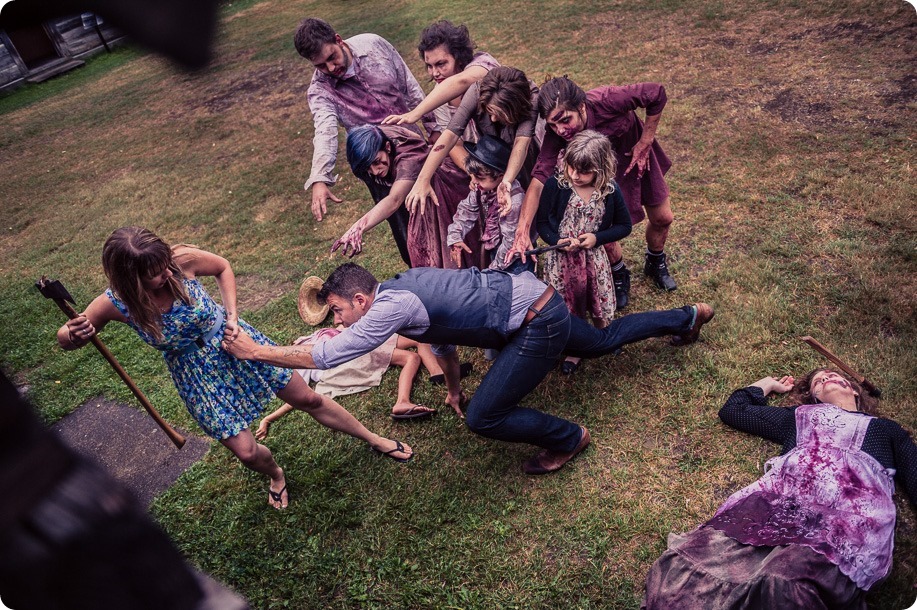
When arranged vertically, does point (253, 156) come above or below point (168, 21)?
below

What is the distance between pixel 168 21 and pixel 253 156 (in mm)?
9320

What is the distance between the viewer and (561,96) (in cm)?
362

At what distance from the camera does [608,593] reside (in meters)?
3.01

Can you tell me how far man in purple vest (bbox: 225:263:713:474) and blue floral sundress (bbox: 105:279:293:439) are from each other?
0.20 metres

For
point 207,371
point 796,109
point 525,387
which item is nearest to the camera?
point 207,371

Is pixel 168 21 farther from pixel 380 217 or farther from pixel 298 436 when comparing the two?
pixel 298 436

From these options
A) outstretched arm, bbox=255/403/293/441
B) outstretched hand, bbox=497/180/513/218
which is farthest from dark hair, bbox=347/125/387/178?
outstretched arm, bbox=255/403/293/441

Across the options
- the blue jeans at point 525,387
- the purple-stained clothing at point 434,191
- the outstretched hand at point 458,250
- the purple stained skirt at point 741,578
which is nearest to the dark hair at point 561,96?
the purple-stained clothing at point 434,191

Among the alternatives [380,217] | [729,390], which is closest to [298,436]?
[380,217]

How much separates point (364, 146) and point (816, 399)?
295cm

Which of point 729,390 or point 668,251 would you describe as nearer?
point 729,390

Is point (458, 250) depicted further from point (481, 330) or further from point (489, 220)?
point (481, 330)

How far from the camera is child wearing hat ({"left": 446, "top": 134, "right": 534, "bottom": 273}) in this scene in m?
3.78

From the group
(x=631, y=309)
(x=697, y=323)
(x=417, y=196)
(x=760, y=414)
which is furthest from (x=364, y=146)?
(x=760, y=414)
